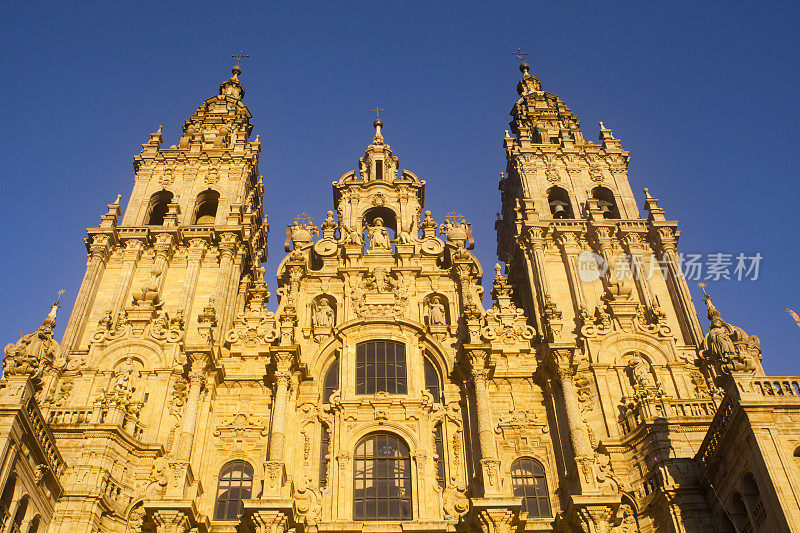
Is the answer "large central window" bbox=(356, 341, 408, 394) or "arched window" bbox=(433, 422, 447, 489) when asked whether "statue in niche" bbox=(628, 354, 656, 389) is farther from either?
"large central window" bbox=(356, 341, 408, 394)

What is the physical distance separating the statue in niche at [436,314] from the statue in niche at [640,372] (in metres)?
6.46

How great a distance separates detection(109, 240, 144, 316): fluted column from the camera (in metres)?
28.1

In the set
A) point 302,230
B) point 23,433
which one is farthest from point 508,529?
point 302,230

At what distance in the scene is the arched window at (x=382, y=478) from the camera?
2320 cm

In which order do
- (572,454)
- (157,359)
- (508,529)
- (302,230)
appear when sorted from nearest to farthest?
1. (508,529)
2. (572,454)
3. (157,359)
4. (302,230)

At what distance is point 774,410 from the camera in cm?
1717

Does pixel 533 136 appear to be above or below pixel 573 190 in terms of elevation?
above

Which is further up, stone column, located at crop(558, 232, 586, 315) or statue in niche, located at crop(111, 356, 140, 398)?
stone column, located at crop(558, 232, 586, 315)

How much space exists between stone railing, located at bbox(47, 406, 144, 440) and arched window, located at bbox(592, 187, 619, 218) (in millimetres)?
20101

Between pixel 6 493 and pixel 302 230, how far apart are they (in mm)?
16204

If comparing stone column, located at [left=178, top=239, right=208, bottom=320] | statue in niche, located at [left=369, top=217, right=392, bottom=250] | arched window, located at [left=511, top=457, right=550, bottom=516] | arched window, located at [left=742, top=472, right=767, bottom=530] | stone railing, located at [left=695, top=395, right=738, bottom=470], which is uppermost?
statue in niche, located at [left=369, top=217, right=392, bottom=250]

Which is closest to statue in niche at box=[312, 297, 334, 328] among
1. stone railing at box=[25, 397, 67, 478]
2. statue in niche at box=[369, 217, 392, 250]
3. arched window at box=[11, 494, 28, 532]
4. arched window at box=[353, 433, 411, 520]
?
statue in niche at box=[369, 217, 392, 250]

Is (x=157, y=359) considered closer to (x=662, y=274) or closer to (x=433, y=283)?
(x=433, y=283)

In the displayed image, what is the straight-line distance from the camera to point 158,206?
34.5 metres
